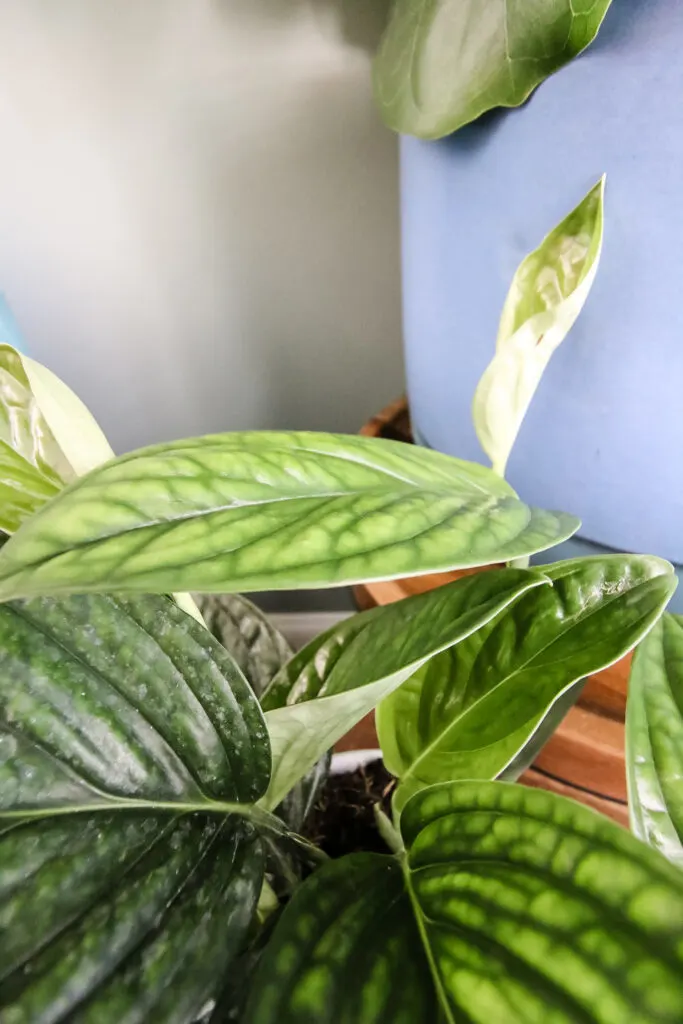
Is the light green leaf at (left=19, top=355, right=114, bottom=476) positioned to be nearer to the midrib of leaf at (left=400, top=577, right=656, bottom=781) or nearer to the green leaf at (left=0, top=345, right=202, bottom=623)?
the green leaf at (left=0, top=345, right=202, bottom=623)

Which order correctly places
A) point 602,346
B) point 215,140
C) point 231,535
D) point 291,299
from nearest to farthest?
point 231,535 < point 602,346 < point 215,140 < point 291,299

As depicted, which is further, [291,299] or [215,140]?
[291,299]

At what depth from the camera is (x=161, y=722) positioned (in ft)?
0.89

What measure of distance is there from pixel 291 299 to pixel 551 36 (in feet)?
1.50

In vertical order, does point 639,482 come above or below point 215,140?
below

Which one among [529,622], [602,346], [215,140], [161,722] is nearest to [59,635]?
[161,722]

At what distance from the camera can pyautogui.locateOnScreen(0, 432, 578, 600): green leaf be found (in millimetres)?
166

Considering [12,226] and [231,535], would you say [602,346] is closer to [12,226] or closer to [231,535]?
[231,535]

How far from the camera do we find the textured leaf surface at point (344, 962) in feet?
0.64

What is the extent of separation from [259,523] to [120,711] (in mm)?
123

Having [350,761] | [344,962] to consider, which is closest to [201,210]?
[350,761]

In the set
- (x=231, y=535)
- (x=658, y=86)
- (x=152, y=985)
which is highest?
(x=658, y=86)

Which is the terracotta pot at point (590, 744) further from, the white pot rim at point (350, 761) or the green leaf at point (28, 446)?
the green leaf at point (28, 446)

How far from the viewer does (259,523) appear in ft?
0.63
